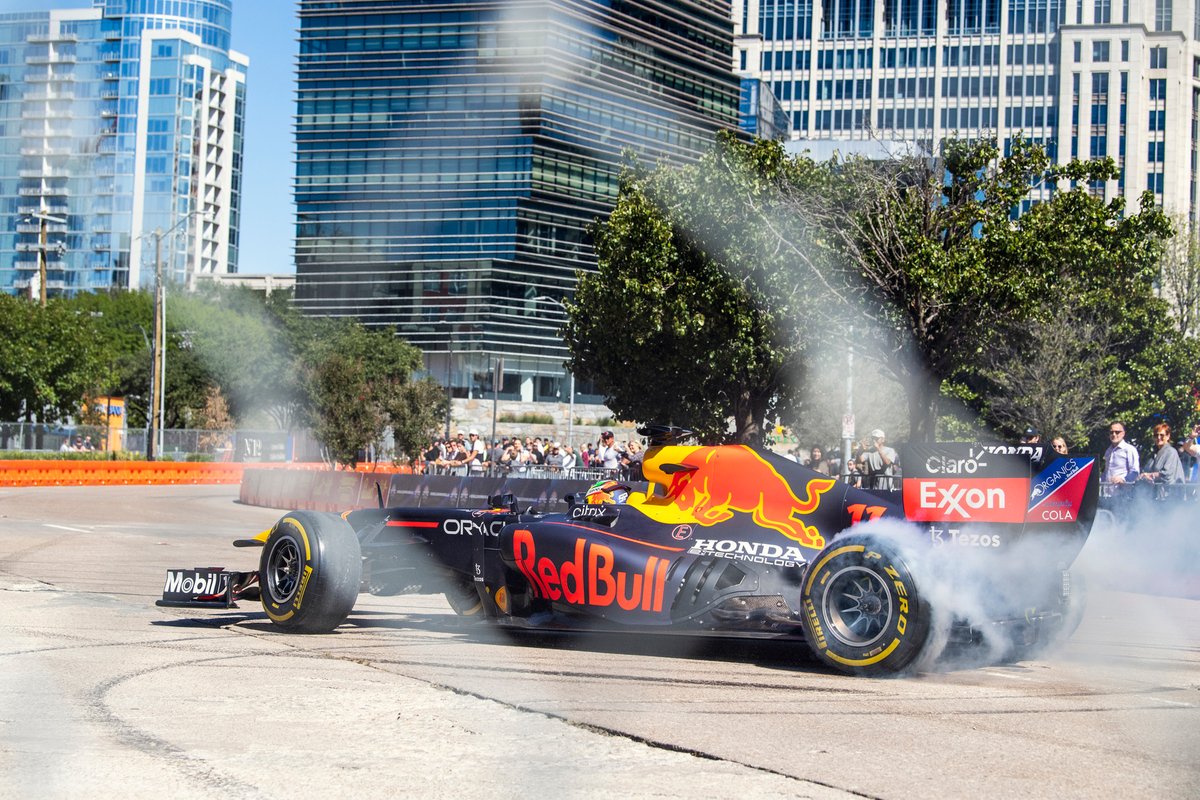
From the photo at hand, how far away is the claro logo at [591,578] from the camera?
8148mm

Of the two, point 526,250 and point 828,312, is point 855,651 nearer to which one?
point 526,250

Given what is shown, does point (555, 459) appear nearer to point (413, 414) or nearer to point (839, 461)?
point (839, 461)

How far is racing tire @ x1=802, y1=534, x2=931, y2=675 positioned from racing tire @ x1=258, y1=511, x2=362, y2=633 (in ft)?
10.3

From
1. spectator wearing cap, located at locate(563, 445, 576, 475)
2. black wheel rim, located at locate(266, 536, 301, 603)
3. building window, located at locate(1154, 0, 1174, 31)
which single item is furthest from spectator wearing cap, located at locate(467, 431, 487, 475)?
building window, located at locate(1154, 0, 1174, 31)

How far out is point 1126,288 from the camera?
156 feet

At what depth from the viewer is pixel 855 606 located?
7.53 meters

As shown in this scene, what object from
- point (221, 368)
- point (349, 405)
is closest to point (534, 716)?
point (349, 405)

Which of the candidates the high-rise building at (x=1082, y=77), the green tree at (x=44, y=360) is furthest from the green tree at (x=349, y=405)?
the high-rise building at (x=1082, y=77)

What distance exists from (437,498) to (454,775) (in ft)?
65.7

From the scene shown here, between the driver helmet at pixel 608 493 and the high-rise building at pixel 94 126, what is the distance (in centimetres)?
535

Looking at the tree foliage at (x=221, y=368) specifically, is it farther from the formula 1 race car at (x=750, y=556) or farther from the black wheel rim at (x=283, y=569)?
the formula 1 race car at (x=750, y=556)

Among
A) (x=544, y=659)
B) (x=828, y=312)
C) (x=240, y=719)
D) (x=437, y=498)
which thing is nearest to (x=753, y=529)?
(x=544, y=659)

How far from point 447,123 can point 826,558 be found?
3580mm

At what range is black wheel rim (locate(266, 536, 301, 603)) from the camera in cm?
902
